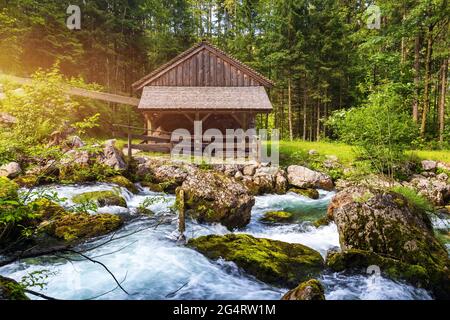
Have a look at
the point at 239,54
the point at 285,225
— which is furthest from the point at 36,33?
the point at 285,225

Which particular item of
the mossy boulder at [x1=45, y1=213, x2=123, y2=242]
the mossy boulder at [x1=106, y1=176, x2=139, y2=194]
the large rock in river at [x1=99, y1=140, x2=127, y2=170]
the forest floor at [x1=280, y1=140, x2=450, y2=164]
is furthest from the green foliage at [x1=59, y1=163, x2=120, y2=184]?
the forest floor at [x1=280, y1=140, x2=450, y2=164]

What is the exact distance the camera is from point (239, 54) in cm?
3152

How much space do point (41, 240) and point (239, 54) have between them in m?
27.5

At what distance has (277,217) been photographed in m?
11.1

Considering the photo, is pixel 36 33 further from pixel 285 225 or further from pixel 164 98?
pixel 285 225

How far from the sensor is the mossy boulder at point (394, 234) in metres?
6.46

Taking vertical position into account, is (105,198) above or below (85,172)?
below

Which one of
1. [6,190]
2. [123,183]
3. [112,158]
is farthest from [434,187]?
[6,190]

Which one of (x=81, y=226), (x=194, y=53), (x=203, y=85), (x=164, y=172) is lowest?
(x=81, y=226)

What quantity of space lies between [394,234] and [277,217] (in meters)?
4.47

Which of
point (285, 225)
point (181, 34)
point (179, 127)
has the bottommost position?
point (285, 225)

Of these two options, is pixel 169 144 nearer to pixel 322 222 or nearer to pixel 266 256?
pixel 322 222

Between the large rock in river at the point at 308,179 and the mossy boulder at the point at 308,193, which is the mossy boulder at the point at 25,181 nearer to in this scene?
the mossy boulder at the point at 308,193

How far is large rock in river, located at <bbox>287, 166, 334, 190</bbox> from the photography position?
15.8 m
